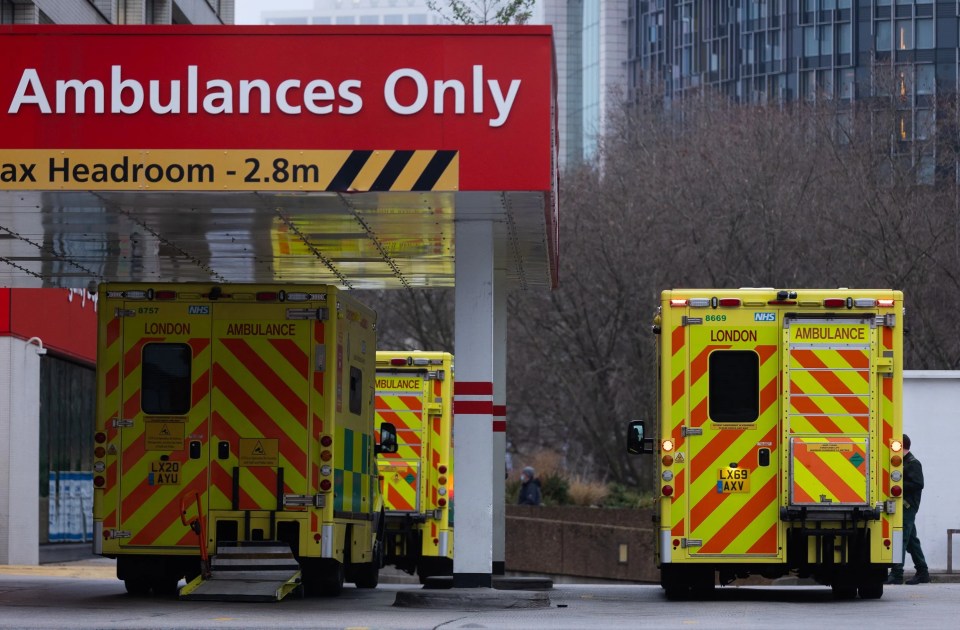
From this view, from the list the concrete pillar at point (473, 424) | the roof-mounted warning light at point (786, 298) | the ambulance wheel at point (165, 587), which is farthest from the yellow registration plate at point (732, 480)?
the ambulance wheel at point (165, 587)

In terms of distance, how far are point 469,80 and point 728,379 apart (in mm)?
3756

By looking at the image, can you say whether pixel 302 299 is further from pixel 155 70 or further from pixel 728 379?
pixel 728 379

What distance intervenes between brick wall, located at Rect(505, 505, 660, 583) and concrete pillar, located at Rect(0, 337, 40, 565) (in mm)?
9090

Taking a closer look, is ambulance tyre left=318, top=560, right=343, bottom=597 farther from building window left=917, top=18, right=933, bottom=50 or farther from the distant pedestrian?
building window left=917, top=18, right=933, bottom=50

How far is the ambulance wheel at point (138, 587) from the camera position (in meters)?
16.7

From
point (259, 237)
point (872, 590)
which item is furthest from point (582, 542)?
point (259, 237)

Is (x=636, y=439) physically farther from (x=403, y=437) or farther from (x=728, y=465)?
(x=403, y=437)

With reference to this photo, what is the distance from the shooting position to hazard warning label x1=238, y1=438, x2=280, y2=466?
15.7 m

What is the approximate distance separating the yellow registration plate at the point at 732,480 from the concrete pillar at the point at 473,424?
2.15 m

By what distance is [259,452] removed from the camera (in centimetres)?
1574

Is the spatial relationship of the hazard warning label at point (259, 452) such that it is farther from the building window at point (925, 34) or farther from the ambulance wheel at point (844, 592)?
the building window at point (925, 34)

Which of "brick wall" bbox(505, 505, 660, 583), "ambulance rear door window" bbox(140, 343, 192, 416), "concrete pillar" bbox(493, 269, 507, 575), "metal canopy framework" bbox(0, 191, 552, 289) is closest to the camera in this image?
"metal canopy framework" bbox(0, 191, 552, 289)

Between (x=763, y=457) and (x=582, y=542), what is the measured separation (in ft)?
48.7

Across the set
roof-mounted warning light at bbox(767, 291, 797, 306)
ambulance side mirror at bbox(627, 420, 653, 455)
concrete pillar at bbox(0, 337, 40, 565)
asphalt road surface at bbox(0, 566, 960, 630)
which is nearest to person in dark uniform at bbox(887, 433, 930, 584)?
asphalt road surface at bbox(0, 566, 960, 630)
